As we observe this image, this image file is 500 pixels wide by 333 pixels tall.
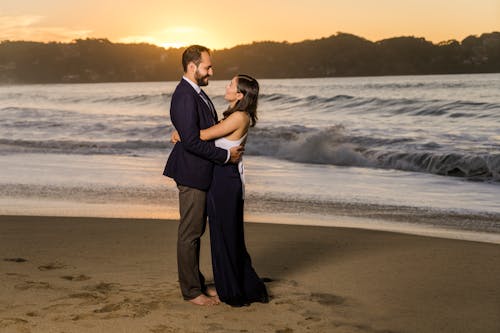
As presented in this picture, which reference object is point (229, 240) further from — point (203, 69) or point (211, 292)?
point (203, 69)

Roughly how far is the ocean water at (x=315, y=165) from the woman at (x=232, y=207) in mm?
3887

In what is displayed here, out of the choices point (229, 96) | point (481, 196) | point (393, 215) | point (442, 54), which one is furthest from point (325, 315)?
point (442, 54)

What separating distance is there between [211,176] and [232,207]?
0.27 m

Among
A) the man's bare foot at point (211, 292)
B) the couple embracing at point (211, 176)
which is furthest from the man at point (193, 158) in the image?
the man's bare foot at point (211, 292)

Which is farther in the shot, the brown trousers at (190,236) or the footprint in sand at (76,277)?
the footprint in sand at (76,277)

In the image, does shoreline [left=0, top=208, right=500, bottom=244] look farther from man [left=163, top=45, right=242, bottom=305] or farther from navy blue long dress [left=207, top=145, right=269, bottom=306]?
man [left=163, top=45, right=242, bottom=305]

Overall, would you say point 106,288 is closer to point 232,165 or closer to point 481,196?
point 232,165

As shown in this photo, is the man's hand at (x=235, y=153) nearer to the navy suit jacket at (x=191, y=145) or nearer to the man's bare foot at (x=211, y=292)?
the navy suit jacket at (x=191, y=145)

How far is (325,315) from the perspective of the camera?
5.51m

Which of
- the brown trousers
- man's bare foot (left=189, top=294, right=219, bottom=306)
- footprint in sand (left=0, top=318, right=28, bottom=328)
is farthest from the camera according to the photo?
man's bare foot (left=189, top=294, right=219, bottom=306)

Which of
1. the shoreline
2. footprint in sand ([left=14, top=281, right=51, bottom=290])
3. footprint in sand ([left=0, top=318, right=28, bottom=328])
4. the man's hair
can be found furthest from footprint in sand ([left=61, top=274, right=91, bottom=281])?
the shoreline

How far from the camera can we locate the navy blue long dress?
18.5ft

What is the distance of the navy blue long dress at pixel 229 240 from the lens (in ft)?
18.5

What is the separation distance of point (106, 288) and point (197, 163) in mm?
1361
